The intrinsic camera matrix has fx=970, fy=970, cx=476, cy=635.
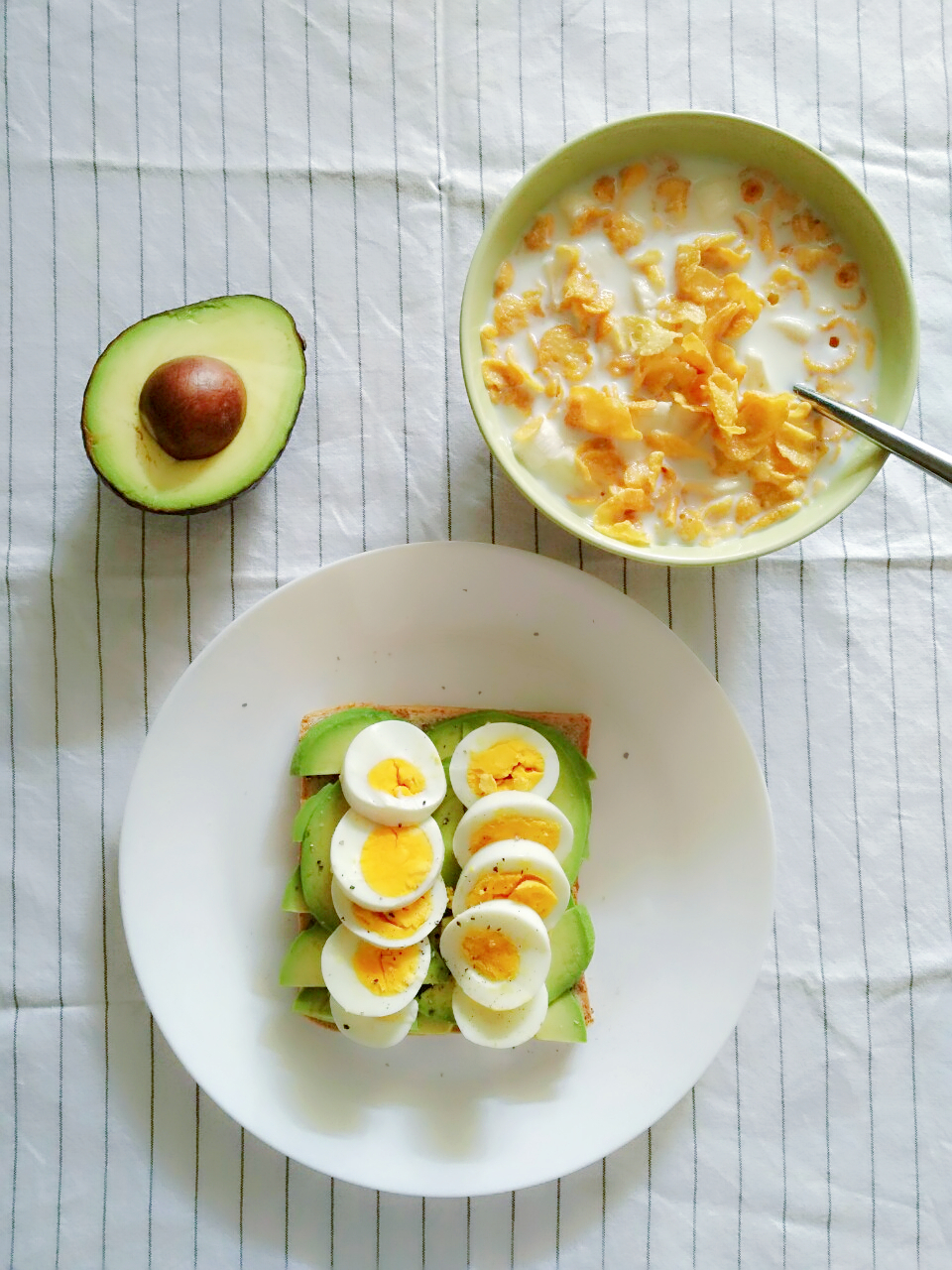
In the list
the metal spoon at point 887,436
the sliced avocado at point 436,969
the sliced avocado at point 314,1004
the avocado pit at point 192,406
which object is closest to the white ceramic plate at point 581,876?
the sliced avocado at point 314,1004

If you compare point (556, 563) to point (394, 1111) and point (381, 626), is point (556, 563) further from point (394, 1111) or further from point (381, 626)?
point (394, 1111)

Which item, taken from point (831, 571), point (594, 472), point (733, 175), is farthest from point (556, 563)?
point (733, 175)

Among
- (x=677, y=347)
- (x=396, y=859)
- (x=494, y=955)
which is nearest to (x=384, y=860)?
(x=396, y=859)

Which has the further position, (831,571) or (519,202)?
(831,571)

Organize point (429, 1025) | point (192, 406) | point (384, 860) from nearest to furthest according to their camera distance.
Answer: point (192, 406) < point (384, 860) < point (429, 1025)

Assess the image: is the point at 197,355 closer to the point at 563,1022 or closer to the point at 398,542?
the point at 398,542

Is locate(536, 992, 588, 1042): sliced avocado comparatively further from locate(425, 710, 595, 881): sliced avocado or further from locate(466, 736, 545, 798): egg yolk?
locate(466, 736, 545, 798): egg yolk

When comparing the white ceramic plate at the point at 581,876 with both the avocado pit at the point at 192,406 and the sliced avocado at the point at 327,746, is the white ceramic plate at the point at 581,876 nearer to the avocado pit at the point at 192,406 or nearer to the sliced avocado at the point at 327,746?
the sliced avocado at the point at 327,746
